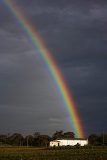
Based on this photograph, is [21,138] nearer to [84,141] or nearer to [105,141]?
[84,141]

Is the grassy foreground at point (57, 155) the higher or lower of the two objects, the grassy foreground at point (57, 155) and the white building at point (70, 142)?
the lower

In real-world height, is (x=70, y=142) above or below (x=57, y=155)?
above

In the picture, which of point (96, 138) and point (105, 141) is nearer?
point (105, 141)

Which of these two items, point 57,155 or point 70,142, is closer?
point 57,155

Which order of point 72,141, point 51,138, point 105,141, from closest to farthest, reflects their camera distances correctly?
point 105,141 → point 72,141 → point 51,138

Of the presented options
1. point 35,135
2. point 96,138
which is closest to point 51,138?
point 35,135

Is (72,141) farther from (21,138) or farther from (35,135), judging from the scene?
(21,138)

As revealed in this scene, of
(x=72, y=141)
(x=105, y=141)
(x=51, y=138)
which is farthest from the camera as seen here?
(x=51, y=138)

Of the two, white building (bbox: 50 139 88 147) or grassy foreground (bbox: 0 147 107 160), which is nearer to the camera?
grassy foreground (bbox: 0 147 107 160)

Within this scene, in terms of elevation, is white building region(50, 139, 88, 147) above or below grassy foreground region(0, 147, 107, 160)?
above

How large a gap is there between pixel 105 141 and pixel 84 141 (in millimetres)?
14805

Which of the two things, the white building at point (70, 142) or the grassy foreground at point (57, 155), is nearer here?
the grassy foreground at point (57, 155)

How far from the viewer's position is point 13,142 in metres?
194

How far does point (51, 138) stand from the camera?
7441 inches
